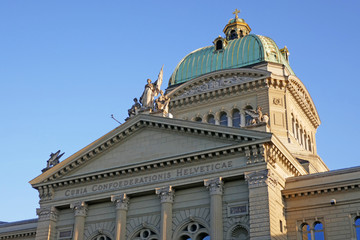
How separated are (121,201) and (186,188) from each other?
4383mm

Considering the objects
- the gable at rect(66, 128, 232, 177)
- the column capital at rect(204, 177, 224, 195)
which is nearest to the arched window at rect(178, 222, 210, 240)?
the column capital at rect(204, 177, 224, 195)

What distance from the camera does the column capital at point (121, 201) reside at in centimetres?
3534

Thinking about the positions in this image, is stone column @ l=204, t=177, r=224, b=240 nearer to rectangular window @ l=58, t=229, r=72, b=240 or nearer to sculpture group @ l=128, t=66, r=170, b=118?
sculpture group @ l=128, t=66, r=170, b=118

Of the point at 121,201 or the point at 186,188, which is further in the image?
the point at 121,201

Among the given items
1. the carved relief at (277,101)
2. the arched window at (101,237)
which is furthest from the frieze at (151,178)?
the carved relief at (277,101)

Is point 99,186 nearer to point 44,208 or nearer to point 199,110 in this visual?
point 44,208

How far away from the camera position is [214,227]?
31547mm

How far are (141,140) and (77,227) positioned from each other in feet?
22.9

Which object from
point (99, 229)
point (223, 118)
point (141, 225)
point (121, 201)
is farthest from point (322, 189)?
point (223, 118)

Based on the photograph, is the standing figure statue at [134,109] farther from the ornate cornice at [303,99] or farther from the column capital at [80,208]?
the ornate cornice at [303,99]

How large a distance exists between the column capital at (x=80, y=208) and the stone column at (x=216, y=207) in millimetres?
8891

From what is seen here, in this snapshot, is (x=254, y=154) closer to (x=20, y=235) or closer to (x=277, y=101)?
(x=277, y=101)

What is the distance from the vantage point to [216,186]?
32594 mm

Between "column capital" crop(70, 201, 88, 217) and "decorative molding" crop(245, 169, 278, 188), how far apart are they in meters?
11.4
